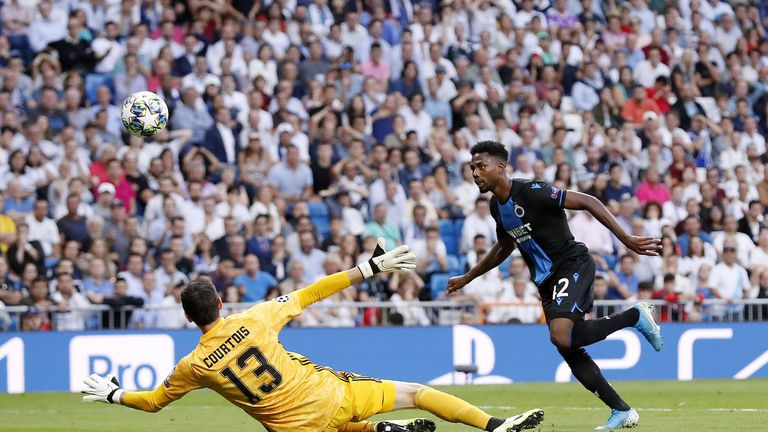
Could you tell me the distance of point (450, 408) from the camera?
9.34 m

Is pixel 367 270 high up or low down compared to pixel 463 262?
down

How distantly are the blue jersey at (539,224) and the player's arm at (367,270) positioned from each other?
2.26 meters

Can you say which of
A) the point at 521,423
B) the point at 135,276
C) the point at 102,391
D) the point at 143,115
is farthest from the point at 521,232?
the point at 135,276

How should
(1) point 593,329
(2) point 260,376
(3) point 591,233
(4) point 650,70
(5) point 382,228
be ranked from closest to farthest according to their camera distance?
(2) point 260,376 < (1) point 593,329 < (5) point 382,228 < (3) point 591,233 < (4) point 650,70

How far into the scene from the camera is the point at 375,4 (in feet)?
81.0

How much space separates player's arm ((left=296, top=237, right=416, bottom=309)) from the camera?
9.11 metres

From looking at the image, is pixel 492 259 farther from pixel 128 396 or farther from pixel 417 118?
pixel 417 118

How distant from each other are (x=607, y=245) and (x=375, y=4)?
21.2 ft

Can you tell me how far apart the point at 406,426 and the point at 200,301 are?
1.74 m

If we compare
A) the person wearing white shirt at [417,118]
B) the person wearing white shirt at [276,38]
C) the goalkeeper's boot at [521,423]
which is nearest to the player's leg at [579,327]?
the goalkeeper's boot at [521,423]

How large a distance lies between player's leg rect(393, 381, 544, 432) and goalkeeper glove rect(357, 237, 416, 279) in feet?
2.88

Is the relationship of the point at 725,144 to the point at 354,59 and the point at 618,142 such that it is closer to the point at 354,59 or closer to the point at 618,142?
the point at 618,142

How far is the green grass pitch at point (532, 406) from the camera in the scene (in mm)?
12602

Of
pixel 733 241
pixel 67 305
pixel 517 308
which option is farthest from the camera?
pixel 733 241
